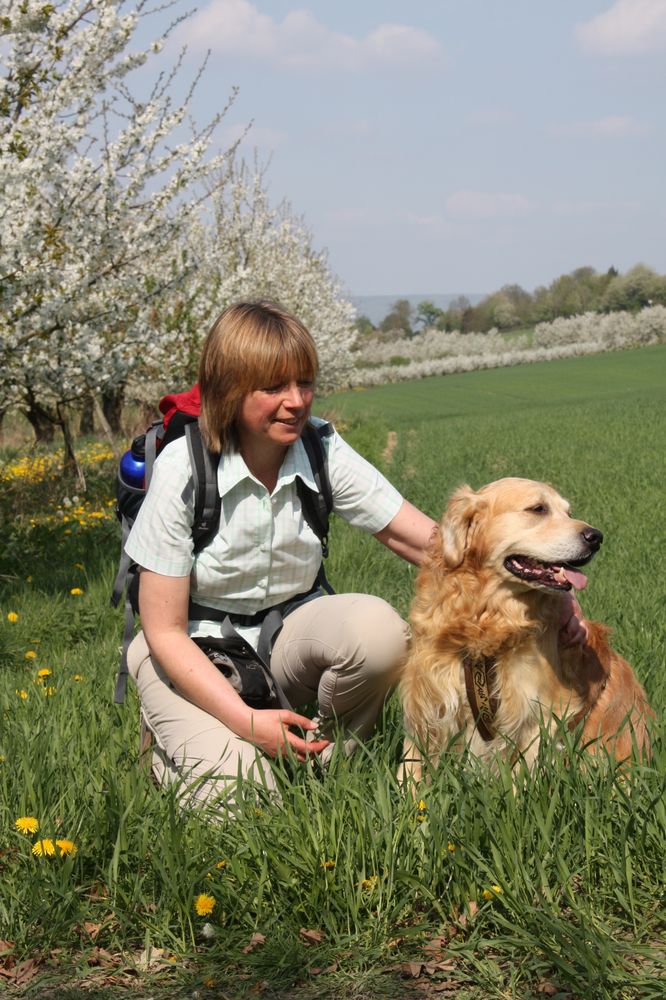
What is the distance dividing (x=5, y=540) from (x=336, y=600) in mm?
4936

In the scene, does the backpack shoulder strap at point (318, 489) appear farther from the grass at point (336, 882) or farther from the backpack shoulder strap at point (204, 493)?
the grass at point (336, 882)

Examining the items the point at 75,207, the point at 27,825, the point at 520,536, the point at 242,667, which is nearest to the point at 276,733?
the point at 242,667

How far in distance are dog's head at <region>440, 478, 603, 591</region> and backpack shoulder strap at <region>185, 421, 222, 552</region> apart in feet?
2.78

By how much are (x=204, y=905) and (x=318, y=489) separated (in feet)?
5.11

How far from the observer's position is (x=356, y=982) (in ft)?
7.81

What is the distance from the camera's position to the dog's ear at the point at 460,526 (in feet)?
11.2

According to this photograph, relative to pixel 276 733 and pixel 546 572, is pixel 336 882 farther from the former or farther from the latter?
pixel 546 572

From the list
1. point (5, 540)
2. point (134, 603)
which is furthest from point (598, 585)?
point (5, 540)

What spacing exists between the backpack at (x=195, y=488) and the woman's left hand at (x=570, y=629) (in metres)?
0.93

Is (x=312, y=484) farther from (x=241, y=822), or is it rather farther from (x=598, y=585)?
(x=598, y=585)

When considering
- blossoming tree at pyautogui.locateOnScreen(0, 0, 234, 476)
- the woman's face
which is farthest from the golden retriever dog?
blossoming tree at pyautogui.locateOnScreen(0, 0, 234, 476)

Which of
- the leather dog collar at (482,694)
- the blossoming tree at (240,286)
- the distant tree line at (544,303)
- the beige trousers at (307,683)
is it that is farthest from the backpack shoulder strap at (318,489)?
the distant tree line at (544,303)

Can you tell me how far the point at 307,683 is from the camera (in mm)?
3559

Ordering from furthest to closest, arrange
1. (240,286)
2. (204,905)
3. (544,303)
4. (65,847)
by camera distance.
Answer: (544,303)
(240,286)
(65,847)
(204,905)
